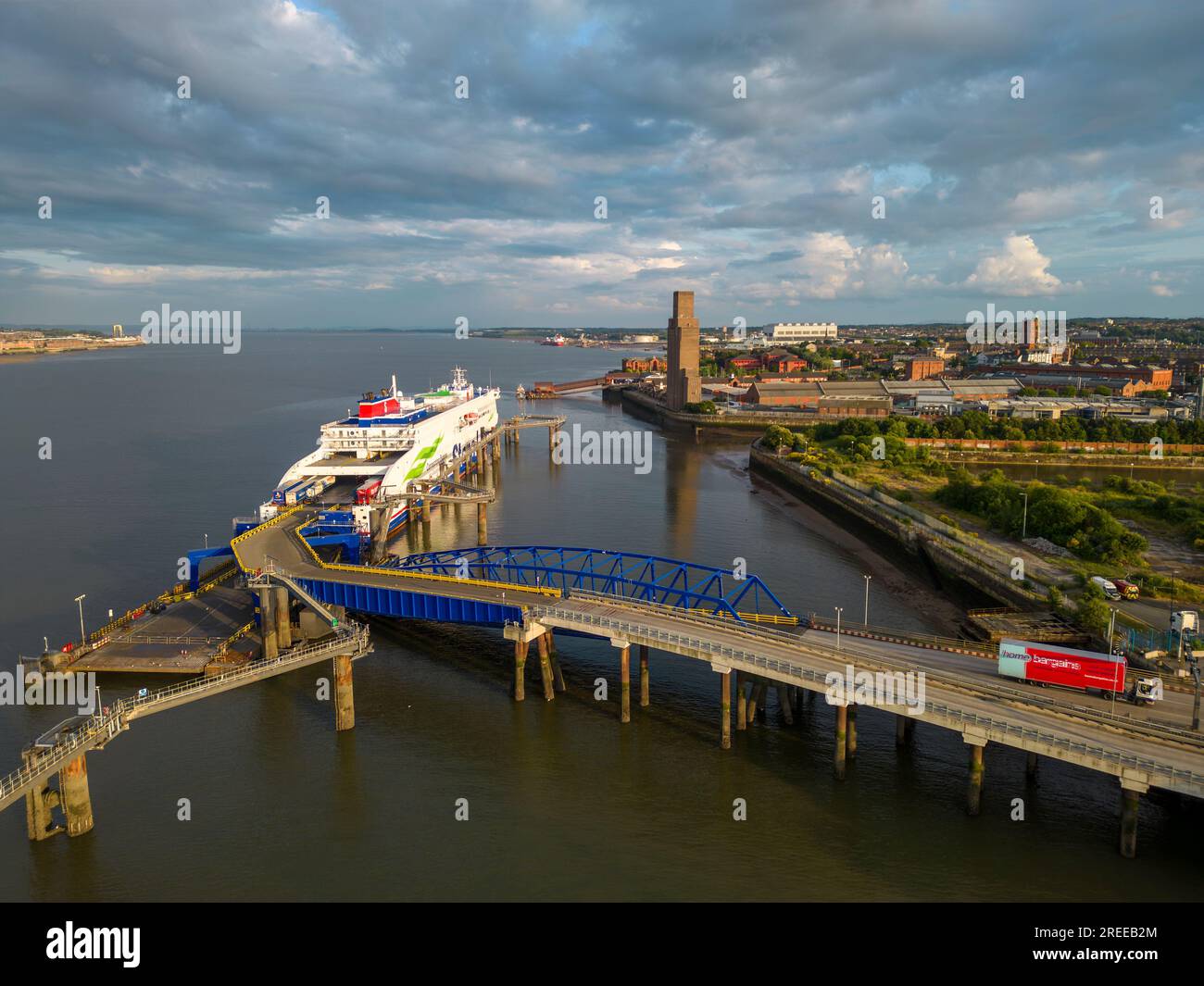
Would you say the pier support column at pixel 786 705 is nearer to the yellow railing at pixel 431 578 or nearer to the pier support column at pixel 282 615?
the yellow railing at pixel 431 578

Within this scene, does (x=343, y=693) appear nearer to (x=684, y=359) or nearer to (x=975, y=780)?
(x=975, y=780)

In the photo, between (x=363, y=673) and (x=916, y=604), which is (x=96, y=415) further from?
(x=916, y=604)

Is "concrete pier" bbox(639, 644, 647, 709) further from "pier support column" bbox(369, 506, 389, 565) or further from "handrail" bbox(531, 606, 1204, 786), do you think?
"pier support column" bbox(369, 506, 389, 565)

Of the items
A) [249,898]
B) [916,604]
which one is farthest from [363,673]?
[916,604]

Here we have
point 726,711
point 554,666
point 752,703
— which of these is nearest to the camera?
point 726,711

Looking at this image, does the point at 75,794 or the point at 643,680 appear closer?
the point at 75,794

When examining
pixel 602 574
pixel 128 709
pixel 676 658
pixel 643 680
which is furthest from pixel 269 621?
pixel 676 658

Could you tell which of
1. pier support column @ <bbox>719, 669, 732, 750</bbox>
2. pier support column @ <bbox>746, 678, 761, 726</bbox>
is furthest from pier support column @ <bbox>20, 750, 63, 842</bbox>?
pier support column @ <bbox>746, 678, 761, 726</bbox>
